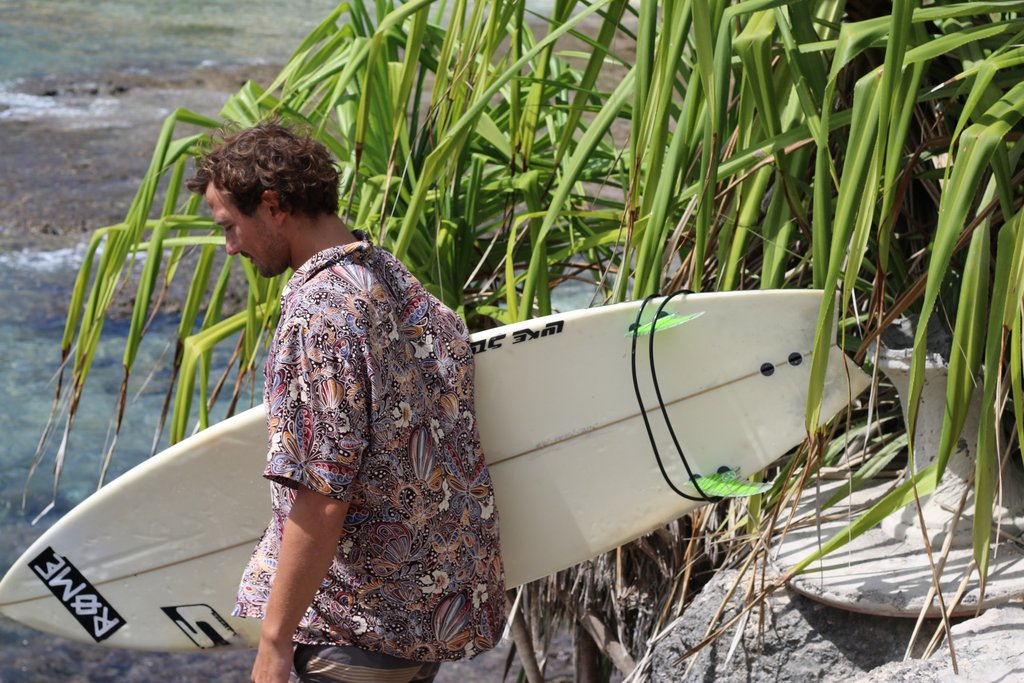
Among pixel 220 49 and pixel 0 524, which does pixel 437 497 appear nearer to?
pixel 0 524

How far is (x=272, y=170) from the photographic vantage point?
150 cm

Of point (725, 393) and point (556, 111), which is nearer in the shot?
point (725, 393)

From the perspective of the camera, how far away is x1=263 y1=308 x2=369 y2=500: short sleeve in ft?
4.70

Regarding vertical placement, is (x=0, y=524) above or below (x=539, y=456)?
below

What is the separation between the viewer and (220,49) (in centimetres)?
1129

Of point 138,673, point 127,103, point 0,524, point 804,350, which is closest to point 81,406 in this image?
point 0,524

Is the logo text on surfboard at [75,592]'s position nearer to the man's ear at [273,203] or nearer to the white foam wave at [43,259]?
the man's ear at [273,203]

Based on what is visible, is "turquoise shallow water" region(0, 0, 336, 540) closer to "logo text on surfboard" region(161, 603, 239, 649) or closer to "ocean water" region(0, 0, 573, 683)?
"ocean water" region(0, 0, 573, 683)

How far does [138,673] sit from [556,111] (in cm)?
193

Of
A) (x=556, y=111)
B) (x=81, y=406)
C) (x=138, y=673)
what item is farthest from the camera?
(x=81, y=406)

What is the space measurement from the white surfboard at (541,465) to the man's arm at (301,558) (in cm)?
55

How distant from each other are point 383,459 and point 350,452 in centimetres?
7

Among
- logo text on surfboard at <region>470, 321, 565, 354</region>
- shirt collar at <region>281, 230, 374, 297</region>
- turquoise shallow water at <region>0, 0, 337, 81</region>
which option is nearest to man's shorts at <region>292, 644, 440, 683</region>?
shirt collar at <region>281, 230, 374, 297</region>

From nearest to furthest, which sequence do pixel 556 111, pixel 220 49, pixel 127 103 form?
pixel 556 111 → pixel 127 103 → pixel 220 49
